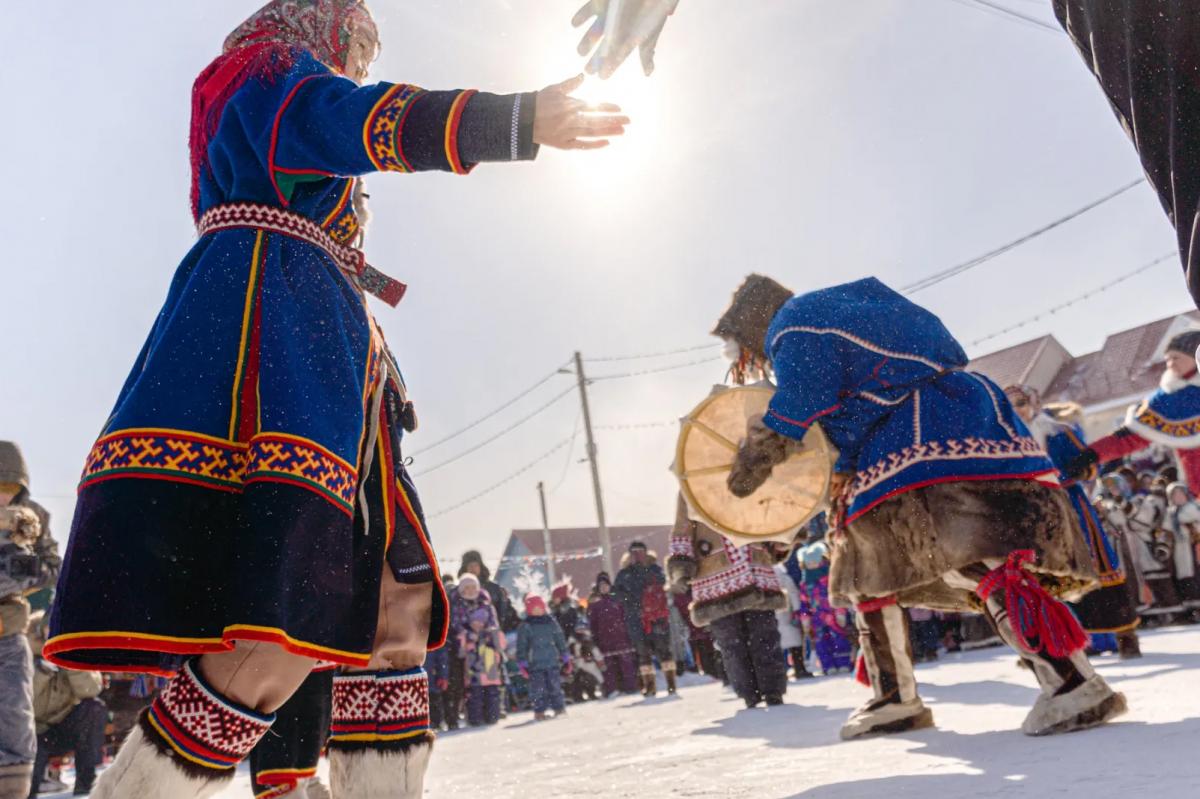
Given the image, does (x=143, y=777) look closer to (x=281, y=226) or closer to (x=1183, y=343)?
(x=281, y=226)

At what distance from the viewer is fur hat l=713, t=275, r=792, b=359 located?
3.98m

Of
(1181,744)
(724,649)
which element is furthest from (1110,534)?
(1181,744)

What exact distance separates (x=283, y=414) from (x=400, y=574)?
1.39ft

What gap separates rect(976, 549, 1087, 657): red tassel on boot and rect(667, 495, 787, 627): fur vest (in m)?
3.54

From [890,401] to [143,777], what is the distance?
252 cm

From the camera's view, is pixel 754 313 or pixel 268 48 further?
pixel 754 313

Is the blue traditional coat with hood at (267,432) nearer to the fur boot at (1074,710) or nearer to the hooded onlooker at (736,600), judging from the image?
the fur boot at (1074,710)

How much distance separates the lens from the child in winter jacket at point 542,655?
34.3ft

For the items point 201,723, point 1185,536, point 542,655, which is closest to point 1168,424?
point 201,723

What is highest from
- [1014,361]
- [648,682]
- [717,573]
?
[1014,361]

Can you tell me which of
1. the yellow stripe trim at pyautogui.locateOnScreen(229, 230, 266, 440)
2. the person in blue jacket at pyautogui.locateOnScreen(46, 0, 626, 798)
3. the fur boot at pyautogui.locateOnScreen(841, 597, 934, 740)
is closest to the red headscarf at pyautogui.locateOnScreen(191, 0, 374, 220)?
the person in blue jacket at pyautogui.locateOnScreen(46, 0, 626, 798)

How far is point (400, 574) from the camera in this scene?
1817mm

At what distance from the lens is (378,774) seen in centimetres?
172

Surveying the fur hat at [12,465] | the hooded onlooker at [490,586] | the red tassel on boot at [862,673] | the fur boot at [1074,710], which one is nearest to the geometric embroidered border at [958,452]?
the fur boot at [1074,710]
